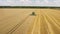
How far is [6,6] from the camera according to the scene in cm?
219

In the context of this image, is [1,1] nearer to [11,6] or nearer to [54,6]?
[11,6]

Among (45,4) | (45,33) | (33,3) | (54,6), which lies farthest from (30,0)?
(45,33)

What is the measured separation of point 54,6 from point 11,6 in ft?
2.15

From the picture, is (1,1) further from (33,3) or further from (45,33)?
(45,33)

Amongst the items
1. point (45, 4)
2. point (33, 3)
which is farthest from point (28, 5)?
point (45, 4)

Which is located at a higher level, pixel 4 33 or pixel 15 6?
pixel 4 33

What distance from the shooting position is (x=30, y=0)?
6.97 feet

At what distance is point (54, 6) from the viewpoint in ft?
7.09

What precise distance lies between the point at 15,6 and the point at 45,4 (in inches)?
18.0

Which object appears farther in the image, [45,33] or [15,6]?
[15,6]

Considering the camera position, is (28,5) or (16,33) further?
(28,5)

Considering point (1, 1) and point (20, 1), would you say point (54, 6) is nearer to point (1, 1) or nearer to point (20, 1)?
point (20, 1)

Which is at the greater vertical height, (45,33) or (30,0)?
(45,33)

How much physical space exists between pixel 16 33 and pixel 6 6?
1795mm
